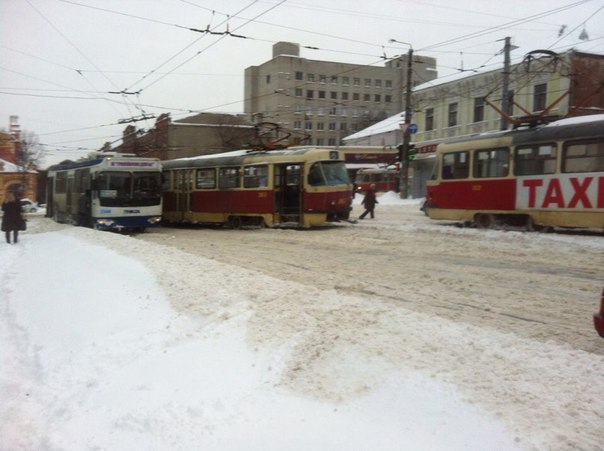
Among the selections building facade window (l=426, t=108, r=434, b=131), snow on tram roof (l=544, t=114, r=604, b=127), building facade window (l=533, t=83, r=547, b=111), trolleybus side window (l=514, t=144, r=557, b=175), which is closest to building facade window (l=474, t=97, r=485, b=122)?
building facade window (l=533, t=83, r=547, b=111)

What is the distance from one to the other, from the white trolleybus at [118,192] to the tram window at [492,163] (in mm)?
12057

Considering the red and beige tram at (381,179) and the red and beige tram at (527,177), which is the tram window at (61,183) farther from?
the red and beige tram at (381,179)

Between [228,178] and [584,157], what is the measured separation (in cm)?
1272

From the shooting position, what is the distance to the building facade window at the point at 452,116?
127 ft

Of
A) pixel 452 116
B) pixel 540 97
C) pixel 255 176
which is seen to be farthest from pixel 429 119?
pixel 255 176

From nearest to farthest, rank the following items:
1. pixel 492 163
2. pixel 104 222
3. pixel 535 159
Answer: pixel 535 159
pixel 492 163
pixel 104 222

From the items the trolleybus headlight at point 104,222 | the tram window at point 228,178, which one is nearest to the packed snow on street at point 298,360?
the trolleybus headlight at point 104,222

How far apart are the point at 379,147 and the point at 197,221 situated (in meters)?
41.5

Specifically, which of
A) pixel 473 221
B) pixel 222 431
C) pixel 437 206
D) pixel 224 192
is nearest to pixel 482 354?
pixel 222 431

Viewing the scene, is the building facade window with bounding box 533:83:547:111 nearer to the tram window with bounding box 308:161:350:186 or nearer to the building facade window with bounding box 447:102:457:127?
the building facade window with bounding box 447:102:457:127

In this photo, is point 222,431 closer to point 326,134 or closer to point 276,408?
point 276,408

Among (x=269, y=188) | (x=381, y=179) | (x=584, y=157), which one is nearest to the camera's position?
(x=584, y=157)

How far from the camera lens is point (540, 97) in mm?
31797

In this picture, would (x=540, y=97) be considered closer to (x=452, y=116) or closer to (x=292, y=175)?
(x=452, y=116)
